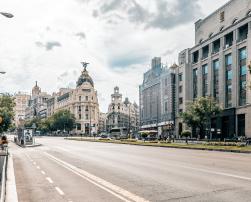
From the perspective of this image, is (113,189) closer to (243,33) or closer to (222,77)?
(243,33)

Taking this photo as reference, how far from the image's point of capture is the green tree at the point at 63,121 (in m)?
175

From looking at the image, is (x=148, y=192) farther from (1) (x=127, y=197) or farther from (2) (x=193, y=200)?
(2) (x=193, y=200)

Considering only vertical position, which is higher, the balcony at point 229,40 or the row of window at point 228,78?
the balcony at point 229,40

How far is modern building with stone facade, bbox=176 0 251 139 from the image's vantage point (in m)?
70.8

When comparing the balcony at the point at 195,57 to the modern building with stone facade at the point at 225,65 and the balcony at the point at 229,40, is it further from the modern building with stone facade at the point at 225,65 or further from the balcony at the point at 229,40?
the balcony at the point at 229,40

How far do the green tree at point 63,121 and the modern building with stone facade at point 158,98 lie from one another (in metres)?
37.9

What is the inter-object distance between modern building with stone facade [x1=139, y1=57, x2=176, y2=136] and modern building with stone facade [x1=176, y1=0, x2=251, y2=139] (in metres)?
18.0

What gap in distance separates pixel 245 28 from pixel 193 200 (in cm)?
6504

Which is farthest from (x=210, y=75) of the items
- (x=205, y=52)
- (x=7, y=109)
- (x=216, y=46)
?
(x=7, y=109)

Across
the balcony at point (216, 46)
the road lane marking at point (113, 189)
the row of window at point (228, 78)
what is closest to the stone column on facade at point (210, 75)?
the row of window at point (228, 78)

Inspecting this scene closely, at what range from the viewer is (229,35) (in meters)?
77.1

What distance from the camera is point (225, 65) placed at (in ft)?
255

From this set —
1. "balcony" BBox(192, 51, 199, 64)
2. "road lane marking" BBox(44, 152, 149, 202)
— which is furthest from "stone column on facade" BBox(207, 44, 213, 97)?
"road lane marking" BBox(44, 152, 149, 202)

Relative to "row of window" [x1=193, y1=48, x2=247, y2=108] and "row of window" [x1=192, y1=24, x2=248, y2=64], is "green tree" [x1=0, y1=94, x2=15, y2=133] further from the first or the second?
"row of window" [x1=192, y1=24, x2=248, y2=64]
